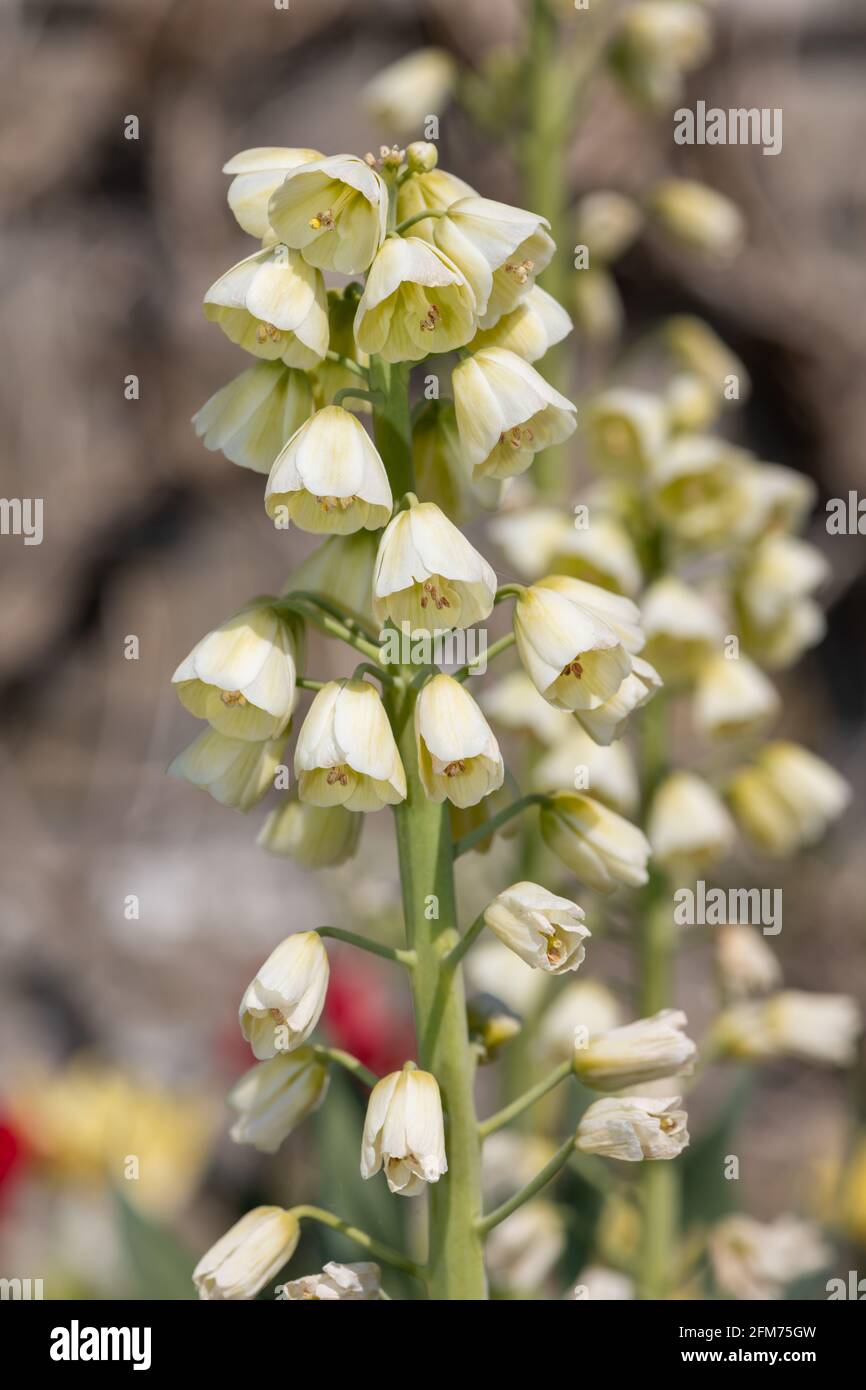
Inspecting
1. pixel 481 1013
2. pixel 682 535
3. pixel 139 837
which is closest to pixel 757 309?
pixel 682 535

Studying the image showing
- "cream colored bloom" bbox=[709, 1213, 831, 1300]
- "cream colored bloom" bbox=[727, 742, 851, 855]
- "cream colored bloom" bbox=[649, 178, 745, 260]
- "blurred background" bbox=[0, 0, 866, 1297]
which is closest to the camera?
"cream colored bloom" bbox=[709, 1213, 831, 1300]

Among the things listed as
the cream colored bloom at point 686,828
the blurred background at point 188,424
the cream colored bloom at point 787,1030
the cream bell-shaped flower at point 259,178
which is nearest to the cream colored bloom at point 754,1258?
the cream colored bloom at point 787,1030

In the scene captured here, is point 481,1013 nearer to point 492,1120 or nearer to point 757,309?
point 492,1120

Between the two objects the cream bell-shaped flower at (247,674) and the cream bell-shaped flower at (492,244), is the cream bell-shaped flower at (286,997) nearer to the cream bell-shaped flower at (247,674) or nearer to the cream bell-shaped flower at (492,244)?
the cream bell-shaped flower at (247,674)

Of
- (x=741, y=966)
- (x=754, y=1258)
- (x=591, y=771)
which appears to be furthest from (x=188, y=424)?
(x=754, y=1258)

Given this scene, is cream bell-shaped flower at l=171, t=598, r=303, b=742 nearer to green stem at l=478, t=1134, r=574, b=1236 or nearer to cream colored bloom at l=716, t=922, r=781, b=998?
green stem at l=478, t=1134, r=574, b=1236

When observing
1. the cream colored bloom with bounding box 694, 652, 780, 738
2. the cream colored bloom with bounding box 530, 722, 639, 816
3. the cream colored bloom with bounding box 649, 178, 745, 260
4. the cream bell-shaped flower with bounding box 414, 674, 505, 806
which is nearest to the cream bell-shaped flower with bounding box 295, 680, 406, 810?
the cream bell-shaped flower with bounding box 414, 674, 505, 806
